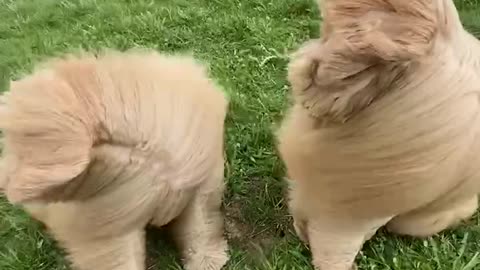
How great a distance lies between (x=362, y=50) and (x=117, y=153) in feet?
1.48

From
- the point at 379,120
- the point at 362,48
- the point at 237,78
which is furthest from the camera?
the point at 237,78

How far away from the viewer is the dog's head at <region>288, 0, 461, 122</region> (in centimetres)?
124

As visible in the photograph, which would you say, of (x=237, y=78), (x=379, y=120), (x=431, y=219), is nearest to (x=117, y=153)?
(x=379, y=120)

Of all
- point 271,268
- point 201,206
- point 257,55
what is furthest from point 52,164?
point 257,55

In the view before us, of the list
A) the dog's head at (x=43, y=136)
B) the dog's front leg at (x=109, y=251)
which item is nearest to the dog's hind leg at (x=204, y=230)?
the dog's front leg at (x=109, y=251)

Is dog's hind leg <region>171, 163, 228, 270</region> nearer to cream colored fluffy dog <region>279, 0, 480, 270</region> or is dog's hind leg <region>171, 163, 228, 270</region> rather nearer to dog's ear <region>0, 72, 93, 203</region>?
cream colored fluffy dog <region>279, 0, 480, 270</region>

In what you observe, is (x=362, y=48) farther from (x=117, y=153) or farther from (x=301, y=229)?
(x=301, y=229)

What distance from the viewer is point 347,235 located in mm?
1587

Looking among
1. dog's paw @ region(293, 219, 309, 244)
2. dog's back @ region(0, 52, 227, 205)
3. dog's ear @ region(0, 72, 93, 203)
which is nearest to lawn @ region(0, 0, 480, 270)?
dog's paw @ region(293, 219, 309, 244)

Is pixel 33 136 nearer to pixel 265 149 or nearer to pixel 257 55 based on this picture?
pixel 265 149

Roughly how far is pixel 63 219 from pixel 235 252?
0.41 metres

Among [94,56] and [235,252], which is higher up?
[94,56]

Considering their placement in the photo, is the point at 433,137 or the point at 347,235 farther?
the point at 347,235

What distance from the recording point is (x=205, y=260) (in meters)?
1.70
